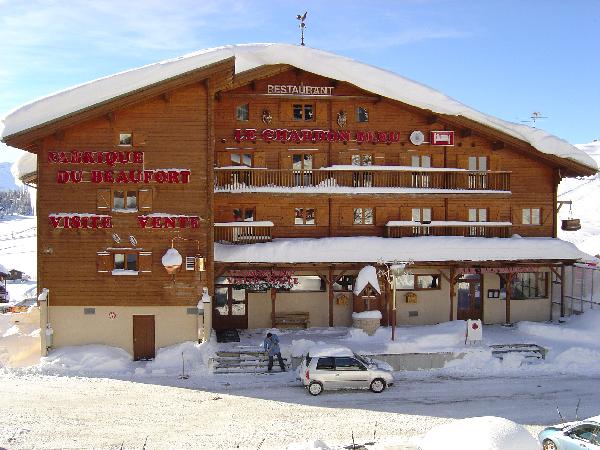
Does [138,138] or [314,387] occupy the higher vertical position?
[138,138]

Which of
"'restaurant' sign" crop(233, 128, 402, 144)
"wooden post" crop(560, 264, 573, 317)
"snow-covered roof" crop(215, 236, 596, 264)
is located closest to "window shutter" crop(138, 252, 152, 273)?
"snow-covered roof" crop(215, 236, 596, 264)

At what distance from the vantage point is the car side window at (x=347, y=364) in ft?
69.0

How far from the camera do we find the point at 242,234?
29.2 m

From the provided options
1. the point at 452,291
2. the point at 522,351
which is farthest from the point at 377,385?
the point at 452,291

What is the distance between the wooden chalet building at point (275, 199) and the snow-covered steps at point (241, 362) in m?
1.59

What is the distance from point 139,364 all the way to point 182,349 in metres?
1.94

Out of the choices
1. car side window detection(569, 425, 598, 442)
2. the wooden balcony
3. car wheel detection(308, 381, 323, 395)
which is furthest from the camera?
the wooden balcony

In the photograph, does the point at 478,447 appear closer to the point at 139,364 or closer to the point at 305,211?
the point at 139,364

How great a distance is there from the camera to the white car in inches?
817

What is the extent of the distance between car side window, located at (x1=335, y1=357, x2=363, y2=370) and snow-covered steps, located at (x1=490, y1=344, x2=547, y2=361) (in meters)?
7.43

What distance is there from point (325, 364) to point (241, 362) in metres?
4.78

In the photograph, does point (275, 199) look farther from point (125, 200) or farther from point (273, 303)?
point (125, 200)

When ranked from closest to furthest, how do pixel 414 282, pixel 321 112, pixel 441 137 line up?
pixel 321 112 < pixel 441 137 < pixel 414 282

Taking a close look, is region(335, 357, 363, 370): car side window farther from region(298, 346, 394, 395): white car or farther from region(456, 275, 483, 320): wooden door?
region(456, 275, 483, 320): wooden door
